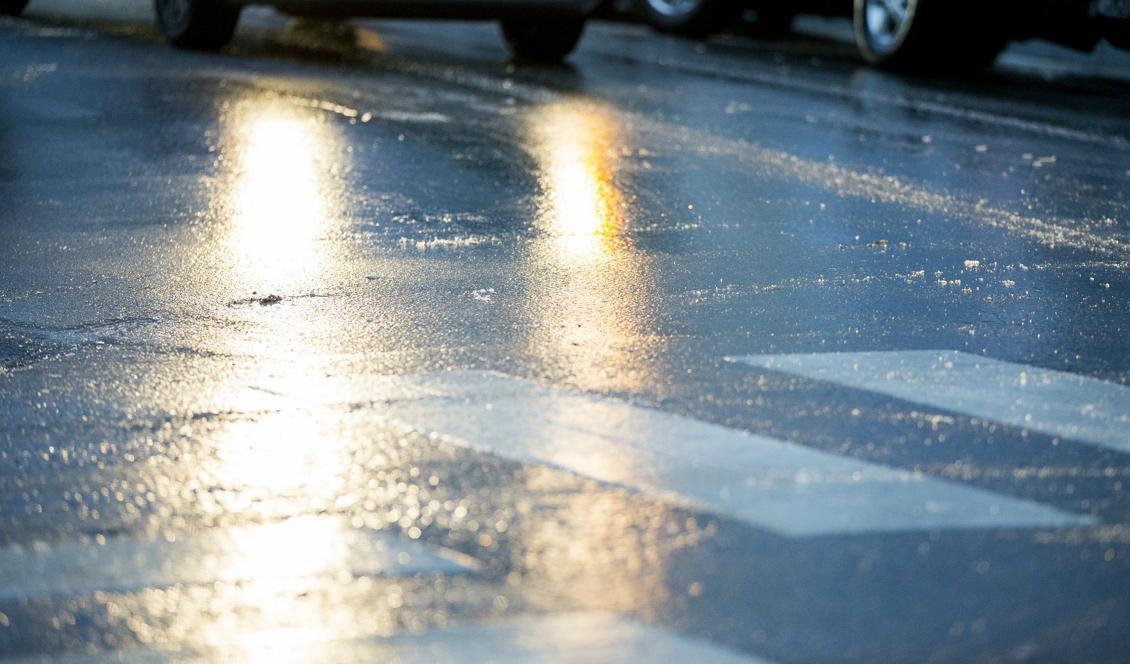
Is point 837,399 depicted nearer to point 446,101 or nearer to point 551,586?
point 551,586

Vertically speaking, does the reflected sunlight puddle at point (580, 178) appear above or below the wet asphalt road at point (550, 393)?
below

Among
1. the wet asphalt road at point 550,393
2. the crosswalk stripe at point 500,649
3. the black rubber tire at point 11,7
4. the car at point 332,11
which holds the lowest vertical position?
the black rubber tire at point 11,7

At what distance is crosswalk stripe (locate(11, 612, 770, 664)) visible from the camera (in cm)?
280

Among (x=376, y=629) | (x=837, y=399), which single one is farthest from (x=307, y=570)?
(x=837, y=399)

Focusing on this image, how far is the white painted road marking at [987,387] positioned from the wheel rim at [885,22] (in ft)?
30.5

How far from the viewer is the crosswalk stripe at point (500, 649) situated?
2.80m

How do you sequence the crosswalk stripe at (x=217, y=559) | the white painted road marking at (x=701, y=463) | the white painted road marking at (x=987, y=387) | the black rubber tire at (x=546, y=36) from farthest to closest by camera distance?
the black rubber tire at (x=546, y=36), the white painted road marking at (x=987, y=387), the white painted road marking at (x=701, y=463), the crosswalk stripe at (x=217, y=559)

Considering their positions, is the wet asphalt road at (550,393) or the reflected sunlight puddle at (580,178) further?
the reflected sunlight puddle at (580,178)

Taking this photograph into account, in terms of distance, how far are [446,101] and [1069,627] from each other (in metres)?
7.52

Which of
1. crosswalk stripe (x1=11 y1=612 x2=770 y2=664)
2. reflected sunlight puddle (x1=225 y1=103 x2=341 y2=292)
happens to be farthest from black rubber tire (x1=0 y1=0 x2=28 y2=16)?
crosswalk stripe (x1=11 y1=612 x2=770 y2=664)

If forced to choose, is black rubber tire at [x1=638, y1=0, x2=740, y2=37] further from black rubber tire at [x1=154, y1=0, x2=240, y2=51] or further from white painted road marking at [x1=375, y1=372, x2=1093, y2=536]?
white painted road marking at [x1=375, y1=372, x2=1093, y2=536]

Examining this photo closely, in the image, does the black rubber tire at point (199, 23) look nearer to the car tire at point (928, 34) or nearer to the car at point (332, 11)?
the car at point (332, 11)

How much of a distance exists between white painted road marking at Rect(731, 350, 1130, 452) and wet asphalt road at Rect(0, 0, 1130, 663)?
0.02 m

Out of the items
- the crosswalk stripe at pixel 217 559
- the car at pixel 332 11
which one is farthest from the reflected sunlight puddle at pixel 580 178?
the crosswalk stripe at pixel 217 559
